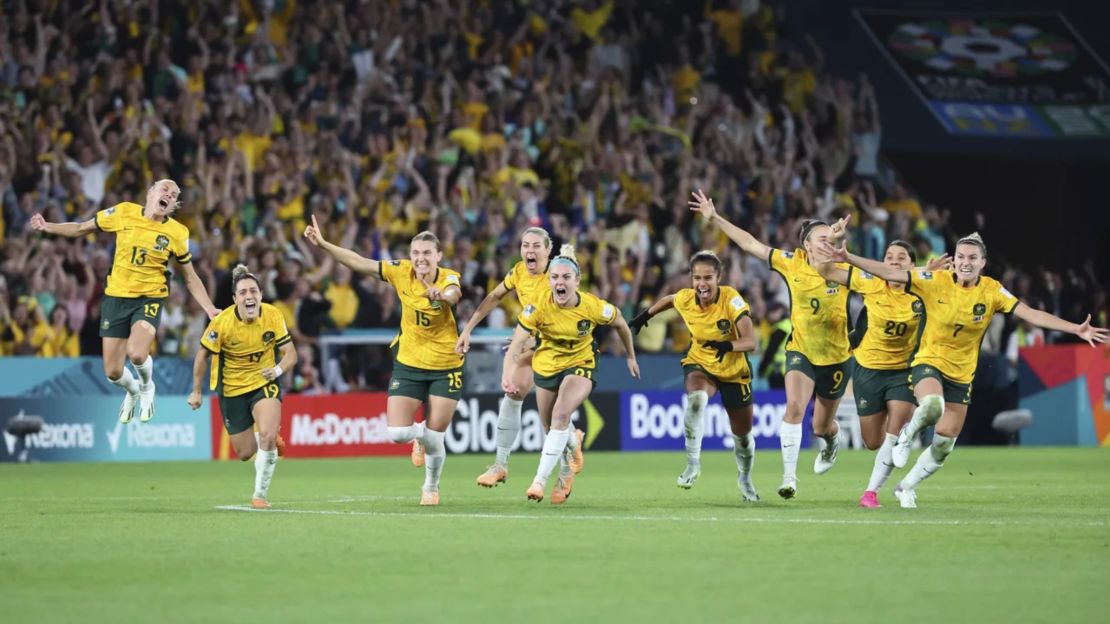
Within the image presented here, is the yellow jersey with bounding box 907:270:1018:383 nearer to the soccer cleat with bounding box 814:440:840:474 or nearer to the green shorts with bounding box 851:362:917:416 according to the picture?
the green shorts with bounding box 851:362:917:416

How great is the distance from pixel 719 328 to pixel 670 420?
1252cm

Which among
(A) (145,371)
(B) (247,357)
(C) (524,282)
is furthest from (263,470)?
(C) (524,282)

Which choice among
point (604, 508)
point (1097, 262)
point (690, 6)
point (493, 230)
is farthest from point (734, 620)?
point (1097, 262)

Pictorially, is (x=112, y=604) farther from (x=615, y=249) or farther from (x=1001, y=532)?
(x=615, y=249)

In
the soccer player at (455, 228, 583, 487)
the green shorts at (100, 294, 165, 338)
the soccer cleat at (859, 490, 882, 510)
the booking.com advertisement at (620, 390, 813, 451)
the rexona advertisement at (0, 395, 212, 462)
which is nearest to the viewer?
the soccer cleat at (859, 490, 882, 510)

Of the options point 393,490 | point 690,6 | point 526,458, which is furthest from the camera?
point 690,6

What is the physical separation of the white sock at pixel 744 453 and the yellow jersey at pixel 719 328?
520mm

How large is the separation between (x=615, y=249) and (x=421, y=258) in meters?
14.8

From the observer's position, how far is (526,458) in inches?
1051

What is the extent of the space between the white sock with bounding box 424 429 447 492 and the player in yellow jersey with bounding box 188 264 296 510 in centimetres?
133

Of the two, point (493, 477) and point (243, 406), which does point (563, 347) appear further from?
point (243, 406)

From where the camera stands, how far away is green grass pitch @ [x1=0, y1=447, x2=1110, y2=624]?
8656 millimetres

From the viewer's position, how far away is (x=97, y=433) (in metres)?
26.2

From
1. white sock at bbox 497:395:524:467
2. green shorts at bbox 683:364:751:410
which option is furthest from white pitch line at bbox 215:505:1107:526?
green shorts at bbox 683:364:751:410
